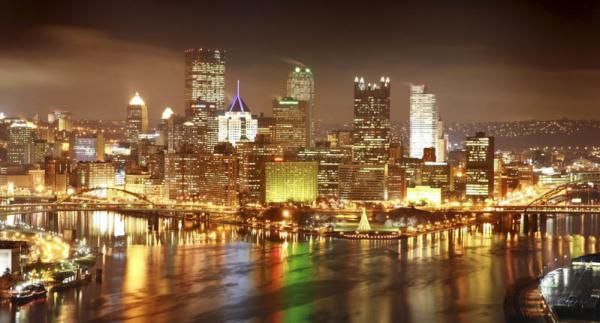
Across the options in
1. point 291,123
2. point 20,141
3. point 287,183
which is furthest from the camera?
point 20,141

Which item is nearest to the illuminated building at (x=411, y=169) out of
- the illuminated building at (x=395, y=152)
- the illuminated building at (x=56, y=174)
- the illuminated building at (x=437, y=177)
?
the illuminated building at (x=437, y=177)

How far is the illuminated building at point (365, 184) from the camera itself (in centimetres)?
3303

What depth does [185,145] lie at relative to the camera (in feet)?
125

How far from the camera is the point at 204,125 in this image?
139 ft

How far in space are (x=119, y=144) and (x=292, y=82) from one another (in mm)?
11924

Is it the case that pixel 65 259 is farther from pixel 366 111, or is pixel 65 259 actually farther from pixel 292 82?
pixel 292 82

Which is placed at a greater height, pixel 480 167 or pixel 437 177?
pixel 480 167

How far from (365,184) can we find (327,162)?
2570 millimetres

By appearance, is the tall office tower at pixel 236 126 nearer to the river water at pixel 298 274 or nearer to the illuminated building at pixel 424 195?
the illuminated building at pixel 424 195

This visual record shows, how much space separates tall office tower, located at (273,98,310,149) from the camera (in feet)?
130

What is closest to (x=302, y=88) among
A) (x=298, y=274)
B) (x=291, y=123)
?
(x=291, y=123)

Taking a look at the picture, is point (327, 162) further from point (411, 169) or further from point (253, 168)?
point (411, 169)

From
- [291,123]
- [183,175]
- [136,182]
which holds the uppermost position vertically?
[291,123]

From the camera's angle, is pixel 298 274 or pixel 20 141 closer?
pixel 298 274
